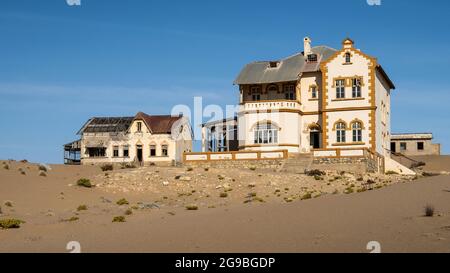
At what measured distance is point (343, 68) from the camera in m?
52.1

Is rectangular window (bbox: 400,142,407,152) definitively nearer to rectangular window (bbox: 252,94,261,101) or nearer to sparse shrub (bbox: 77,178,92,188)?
rectangular window (bbox: 252,94,261,101)

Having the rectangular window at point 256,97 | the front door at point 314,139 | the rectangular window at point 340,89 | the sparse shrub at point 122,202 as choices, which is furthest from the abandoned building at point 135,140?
the sparse shrub at point 122,202

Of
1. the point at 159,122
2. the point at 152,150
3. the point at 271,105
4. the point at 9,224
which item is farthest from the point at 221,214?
the point at 159,122

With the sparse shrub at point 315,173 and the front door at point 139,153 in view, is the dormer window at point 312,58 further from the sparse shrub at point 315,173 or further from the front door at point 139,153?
the front door at point 139,153

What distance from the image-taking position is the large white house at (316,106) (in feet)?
169

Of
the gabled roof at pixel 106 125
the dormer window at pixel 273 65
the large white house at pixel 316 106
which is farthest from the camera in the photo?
the gabled roof at pixel 106 125

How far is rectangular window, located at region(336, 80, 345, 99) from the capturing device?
52094 mm

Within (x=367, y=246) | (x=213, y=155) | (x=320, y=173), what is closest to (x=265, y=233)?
(x=367, y=246)

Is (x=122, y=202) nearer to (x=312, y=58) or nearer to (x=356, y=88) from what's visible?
(x=356, y=88)

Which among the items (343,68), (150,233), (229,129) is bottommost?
(150,233)

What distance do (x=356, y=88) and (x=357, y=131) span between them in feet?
11.8

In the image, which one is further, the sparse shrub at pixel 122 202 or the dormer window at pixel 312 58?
the dormer window at pixel 312 58
